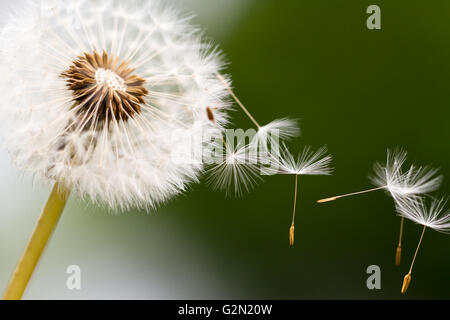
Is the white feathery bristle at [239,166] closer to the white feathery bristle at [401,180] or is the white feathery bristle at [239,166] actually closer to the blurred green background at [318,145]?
the white feathery bristle at [401,180]

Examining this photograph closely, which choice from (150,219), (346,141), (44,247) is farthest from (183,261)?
(44,247)

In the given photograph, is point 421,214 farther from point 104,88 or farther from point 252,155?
point 104,88

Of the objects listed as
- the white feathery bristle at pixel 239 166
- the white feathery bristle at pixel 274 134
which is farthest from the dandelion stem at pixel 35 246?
the white feathery bristle at pixel 274 134

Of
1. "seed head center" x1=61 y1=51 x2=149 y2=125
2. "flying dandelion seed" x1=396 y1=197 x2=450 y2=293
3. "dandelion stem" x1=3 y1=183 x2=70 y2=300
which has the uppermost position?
"seed head center" x1=61 y1=51 x2=149 y2=125

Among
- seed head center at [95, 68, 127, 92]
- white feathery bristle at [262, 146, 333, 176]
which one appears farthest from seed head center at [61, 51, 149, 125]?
white feathery bristle at [262, 146, 333, 176]

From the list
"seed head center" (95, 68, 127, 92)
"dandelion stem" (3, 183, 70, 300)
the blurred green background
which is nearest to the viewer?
"dandelion stem" (3, 183, 70, 300)

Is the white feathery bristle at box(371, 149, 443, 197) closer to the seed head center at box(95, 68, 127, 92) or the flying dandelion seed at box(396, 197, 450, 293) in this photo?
the flying dandelion seed at box(396, 197, 450, 293)

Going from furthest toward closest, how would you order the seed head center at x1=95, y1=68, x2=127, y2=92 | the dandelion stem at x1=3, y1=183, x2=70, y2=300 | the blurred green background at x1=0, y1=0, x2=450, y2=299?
1. the blurred green background at x1=0, y1=0, x2=450, y2=299
2. the seed head center at x1=95, y1=68, x2=127, y2=92
3. the dandelion stem at x1=3, y1=183, x2=70, y2=300
